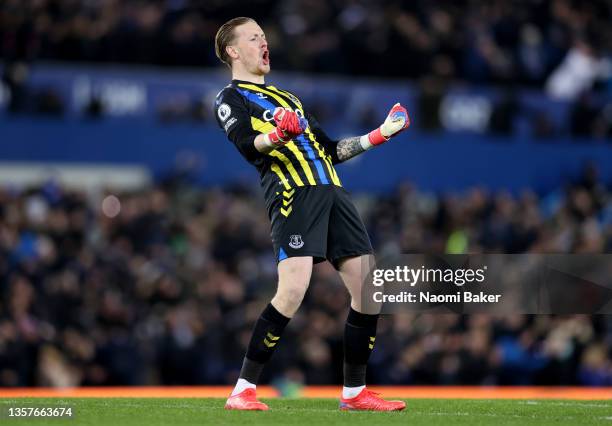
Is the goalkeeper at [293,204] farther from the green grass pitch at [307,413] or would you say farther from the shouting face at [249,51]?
the green grass pitch at [307,413]

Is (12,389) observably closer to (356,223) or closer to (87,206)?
(87,206)

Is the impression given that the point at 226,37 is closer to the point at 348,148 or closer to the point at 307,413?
the point at 348,148

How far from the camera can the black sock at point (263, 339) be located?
27.0 ft

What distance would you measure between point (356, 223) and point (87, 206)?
9.37m

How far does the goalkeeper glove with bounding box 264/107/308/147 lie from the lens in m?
7.87

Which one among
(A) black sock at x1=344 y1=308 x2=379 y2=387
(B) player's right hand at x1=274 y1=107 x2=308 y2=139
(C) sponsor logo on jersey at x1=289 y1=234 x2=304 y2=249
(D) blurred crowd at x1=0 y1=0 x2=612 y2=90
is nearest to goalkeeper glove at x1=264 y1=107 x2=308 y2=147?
(B) player's right hand at x1=274 y1=107 x2=308 y2=139

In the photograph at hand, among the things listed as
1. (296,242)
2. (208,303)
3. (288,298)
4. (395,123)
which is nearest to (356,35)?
(208,303)

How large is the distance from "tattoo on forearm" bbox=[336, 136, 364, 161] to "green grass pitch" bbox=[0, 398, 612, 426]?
1.72 metres

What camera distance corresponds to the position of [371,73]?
68.0 ft

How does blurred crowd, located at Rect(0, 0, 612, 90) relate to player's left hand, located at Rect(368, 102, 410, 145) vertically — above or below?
above

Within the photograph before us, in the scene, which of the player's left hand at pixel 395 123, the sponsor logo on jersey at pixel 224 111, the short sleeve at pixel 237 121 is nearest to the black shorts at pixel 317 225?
the short sleeve at pixel 237 121

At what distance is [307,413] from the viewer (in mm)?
8297

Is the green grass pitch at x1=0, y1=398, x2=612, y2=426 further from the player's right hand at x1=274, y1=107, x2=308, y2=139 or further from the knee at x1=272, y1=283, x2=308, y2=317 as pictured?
the player's right hand at x1=274, y1=107, x2=308, y2=139

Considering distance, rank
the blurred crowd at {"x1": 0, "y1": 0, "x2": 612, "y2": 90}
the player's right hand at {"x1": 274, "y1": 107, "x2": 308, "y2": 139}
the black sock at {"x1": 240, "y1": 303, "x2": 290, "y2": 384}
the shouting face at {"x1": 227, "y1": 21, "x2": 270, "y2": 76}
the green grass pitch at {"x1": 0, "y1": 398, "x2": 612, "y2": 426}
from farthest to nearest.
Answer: the blurred crowd at {"x1": 0, "y1": 0, "x2": 612, "y2": 90}, the shouting face at {"x1": 227, "y1": 21, "x2": 270, "y2": 76}, the black sock at {"x1": 240, "y1": 303, "x2": 290, "y2": 384}, the player's right hand at {"x1": 274, "y1": 107, "x2": 308, "y2": 139}, the green grass pitch at {"x1": 0, "y1": 398, "x2": 612, "y2": 426}
